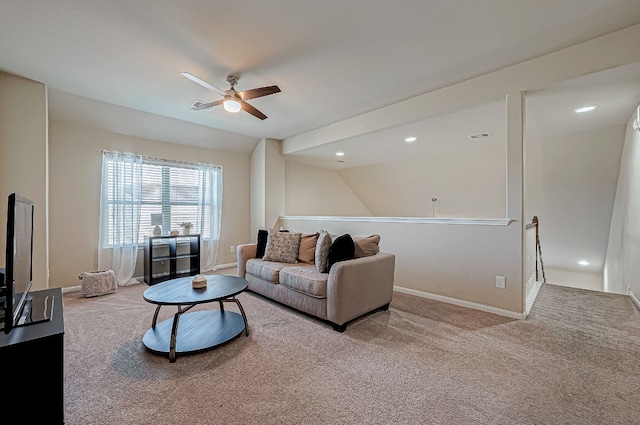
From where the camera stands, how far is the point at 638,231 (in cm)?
305

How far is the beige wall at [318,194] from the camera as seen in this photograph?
6.64 m

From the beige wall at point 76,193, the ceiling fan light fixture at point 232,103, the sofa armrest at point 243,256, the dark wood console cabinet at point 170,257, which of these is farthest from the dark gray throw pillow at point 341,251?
the beige wall at point 76,193

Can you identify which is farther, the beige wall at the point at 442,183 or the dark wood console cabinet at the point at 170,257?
the beige wall at the point at 442,183

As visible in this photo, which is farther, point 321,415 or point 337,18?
point 337,18

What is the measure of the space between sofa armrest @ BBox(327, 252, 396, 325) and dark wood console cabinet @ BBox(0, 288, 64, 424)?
1878 millimetres

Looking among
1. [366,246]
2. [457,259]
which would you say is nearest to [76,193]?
[366,246]

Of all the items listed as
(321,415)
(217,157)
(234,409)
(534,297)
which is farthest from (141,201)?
(534,297)

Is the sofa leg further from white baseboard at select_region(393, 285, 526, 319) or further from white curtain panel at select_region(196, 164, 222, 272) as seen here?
white curtain panel at select_region(196, 164, 222, 272)

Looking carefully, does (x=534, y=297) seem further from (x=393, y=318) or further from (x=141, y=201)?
(x=141, y=201)

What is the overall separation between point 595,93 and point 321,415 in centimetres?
387

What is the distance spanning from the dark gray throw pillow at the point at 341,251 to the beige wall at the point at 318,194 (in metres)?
3.70

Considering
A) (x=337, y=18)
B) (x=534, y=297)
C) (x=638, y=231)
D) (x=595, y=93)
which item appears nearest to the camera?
(x=337, y=18)

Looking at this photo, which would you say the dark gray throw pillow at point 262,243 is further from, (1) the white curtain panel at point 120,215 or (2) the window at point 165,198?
(1) the white curtain panel at point 120,215

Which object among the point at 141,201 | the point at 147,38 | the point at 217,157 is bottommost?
the point at 141,201
